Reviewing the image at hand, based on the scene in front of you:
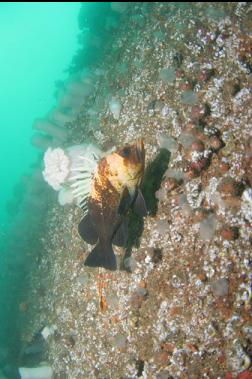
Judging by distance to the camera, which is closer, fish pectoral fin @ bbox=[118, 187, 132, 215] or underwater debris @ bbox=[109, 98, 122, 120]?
fish pectoral fin @ bbox=[118, 187, 132, 215]

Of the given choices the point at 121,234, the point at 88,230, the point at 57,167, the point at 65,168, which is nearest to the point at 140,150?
the point at 121,234

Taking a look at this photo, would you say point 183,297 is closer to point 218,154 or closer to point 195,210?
point 195,210

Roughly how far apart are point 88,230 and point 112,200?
0.42 meters

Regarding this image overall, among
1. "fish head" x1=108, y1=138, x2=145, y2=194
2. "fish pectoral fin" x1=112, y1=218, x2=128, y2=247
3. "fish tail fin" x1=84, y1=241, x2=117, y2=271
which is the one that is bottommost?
"fish tail fin" x1=84, y1=241, x2=117, y2=271

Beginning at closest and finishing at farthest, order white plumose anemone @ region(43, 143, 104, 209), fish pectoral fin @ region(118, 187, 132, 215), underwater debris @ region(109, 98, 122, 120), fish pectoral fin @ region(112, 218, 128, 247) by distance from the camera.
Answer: fish pectoral fin @ region(118, 187, 132, 215), fish pectoral fin @ region(112, 218, 128, 247), underwater debris @ region(109, 98, 122, 120), white plumose anemone @ region(43, 143, 104, 209)

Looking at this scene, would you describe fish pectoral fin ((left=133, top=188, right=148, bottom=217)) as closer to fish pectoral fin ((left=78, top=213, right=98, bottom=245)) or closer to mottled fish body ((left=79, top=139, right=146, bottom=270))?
mottled fish body ((left=79, top=139, right=146, bottom=270))

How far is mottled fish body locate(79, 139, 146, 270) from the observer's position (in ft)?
9.21

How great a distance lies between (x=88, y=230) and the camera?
10.3 ft

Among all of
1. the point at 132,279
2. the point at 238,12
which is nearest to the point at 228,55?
the point at 238,12

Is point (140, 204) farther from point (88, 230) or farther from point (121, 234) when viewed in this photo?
point (88, 230)

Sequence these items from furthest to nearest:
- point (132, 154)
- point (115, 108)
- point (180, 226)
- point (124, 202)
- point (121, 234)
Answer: point (115, 108) → point (180, 226) → point (121, 234) → point (124, 202) → point (132, 154)

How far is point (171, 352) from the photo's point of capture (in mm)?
3043

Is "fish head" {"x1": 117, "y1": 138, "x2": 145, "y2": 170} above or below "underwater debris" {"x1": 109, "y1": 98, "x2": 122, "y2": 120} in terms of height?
below

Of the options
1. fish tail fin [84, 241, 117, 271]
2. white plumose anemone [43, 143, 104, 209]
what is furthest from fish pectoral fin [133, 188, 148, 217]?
white plumose anemone [43, 143, 104, 209]
